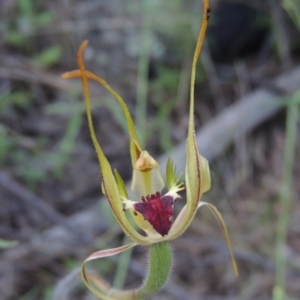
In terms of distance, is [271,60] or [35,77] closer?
[35,77]

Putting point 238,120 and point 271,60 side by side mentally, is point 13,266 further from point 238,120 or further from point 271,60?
point 271,60

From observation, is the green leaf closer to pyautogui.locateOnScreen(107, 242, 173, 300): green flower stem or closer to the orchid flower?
the orchid flower

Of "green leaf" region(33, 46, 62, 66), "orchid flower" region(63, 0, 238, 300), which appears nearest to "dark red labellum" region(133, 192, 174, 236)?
"orchid flower" region(63, 0, 238, 300)

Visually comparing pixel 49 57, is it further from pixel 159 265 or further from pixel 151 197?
pixel 159 265

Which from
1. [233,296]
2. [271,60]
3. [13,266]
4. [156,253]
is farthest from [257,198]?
[156,253]

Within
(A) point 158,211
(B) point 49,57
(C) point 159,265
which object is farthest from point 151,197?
(B) point 49,57

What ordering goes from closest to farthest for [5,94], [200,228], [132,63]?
[200,228] < [5,94] < [132,63]

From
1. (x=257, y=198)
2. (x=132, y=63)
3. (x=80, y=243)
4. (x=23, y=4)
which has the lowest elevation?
(x=257, y=198)
